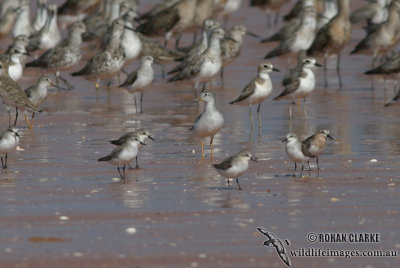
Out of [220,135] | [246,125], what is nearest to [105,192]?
[220,135]

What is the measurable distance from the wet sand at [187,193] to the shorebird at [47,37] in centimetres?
686

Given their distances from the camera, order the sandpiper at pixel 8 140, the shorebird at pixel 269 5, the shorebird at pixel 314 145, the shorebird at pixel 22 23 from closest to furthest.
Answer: the shorebird at pixel 314 145 < the sandpiper at pixel 8 140 < the shorebird at pixel 22 23 < the shorebird at pixel 269 5

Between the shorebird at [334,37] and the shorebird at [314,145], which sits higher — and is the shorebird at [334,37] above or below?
above

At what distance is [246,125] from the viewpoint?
59.3 feet

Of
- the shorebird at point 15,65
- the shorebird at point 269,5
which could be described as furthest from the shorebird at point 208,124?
the shorebird at point 269,5

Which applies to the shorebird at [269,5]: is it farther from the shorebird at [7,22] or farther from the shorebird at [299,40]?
the shorebird at [7,22]

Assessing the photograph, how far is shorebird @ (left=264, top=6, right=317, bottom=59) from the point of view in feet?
83.8

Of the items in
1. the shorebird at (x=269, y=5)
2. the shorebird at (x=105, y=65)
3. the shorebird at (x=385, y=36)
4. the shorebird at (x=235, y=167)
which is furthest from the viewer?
the shorebird at (x=269, y=5)

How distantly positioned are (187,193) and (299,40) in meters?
14.0

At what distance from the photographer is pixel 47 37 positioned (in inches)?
1070

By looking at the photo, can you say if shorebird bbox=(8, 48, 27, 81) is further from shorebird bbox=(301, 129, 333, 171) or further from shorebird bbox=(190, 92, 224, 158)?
shorebird bbox=(301, 129, 333, 171)

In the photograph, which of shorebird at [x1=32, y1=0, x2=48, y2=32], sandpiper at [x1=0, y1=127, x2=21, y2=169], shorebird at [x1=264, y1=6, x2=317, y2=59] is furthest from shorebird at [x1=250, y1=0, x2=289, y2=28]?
sandpiper at [x1=0, y1=127, x2=21, y2=169]

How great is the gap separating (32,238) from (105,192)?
2235 mm

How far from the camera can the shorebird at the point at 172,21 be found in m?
27.8
